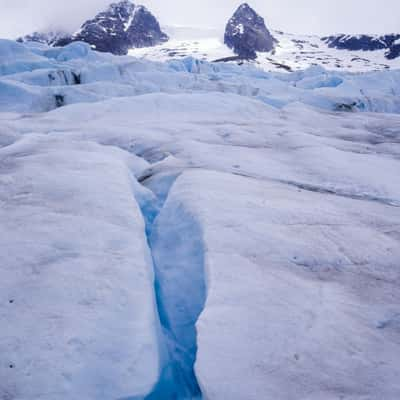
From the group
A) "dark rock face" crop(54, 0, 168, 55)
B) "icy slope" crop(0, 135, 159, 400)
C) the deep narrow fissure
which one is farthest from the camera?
"dark rock face" crop(54, 0, 168, 55)

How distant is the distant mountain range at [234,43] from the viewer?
206ft

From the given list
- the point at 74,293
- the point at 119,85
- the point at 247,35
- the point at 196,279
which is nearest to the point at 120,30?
the point at 247,35

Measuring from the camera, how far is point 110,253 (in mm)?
2199

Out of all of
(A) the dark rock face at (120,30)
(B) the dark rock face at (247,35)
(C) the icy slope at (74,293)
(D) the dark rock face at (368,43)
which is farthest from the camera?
(B) the dark rock face at (247,35)

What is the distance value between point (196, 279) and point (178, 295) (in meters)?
0.18

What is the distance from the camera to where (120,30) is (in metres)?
74.1

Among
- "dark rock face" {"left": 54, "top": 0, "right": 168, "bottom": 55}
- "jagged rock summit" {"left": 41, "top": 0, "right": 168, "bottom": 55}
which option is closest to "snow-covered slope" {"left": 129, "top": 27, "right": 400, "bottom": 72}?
"dark rock face" {"left": 54, "top": 0, "right": 168, "bottom": 55}

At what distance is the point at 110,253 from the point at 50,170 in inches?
66.4

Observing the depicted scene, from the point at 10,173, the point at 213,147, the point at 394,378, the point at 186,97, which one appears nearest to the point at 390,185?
the point at 213,147

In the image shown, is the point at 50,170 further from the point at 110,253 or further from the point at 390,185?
the point at 390,185

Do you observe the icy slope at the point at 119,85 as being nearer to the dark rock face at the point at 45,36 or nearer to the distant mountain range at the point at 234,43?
the distant mountain range at the point at 234,43

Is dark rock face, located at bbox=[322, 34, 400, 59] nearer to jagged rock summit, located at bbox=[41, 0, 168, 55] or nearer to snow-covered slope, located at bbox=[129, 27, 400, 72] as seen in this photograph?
snow-covered slope, located at bbox=[129, 27, 400, 72]

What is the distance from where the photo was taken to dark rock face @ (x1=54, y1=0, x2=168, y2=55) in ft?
229

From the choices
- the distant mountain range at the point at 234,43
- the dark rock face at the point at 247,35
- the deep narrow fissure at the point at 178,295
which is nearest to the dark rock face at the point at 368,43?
the distant mountain range at the point at 234,43
